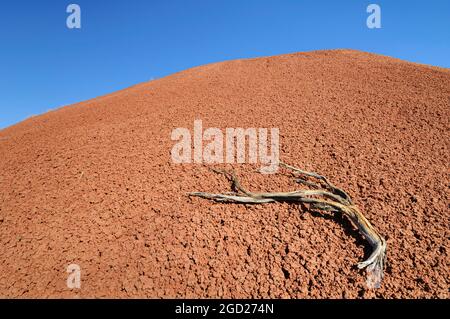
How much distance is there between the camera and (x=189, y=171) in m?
3.49

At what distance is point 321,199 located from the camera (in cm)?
284

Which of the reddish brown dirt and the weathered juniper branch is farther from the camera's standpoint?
the weathered juniper branch

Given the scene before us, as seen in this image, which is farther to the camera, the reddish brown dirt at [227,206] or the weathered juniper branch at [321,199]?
the weathered juniper branch at [321,199]

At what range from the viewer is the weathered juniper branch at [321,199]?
232 centimetres

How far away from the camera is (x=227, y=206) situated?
114 inches

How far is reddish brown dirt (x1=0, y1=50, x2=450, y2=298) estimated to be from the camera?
221cm

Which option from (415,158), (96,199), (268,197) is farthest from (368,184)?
(96,199)

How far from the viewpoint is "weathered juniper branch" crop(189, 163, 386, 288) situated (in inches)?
91.2

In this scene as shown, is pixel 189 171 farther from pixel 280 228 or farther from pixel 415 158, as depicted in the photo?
pixel 415 158

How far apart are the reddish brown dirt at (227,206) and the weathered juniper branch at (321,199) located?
9 centimetres

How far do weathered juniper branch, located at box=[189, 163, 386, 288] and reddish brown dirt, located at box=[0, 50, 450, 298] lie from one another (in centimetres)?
9

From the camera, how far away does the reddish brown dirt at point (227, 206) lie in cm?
221

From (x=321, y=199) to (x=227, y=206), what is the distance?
3.32 feet

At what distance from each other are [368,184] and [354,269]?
47.7 inches
